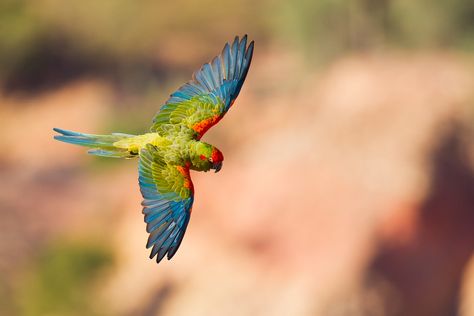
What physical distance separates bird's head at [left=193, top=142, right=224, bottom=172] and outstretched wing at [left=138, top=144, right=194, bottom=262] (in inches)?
7.2

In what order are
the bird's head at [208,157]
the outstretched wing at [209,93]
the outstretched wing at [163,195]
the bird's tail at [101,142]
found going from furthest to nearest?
the outstretched wing at [209,93] → the bird's tail at [101,142] → the bird's head at [208,157] → the outstretched wing at [163,195]

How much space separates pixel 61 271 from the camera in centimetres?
1706

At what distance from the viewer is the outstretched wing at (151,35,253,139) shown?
6.57 m

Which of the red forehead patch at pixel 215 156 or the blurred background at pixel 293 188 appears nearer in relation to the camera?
the red forehead patch at pixel 215 156

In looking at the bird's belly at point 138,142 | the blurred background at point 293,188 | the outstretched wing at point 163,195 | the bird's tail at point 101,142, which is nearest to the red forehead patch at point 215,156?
the outstretched wing at point 163,195

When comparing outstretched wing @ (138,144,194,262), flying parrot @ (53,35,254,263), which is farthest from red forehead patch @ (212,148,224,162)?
outstretched wing @ (138,144,194,262)

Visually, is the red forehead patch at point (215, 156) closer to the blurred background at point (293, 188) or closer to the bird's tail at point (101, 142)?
the bird's tail at point (101, 142)

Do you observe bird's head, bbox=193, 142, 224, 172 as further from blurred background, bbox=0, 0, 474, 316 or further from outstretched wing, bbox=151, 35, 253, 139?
blurred background, bbox=0, 0, 474, 316

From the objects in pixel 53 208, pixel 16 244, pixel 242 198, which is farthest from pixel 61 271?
pixel 242 198

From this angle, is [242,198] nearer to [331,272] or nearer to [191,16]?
[331,272]

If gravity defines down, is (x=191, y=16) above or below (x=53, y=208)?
above

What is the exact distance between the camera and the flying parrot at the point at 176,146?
598 cm

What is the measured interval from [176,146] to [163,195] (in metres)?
0.31

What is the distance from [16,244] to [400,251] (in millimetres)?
6881
